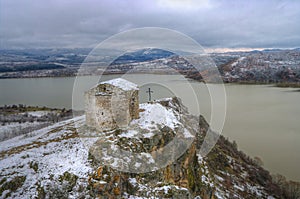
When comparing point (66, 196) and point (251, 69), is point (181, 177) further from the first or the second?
point (251, 69)

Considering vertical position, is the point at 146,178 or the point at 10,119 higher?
the point at 146,178

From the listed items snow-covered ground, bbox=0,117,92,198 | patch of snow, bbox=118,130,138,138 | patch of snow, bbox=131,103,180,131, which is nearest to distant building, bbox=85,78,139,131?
patch of snow, bbox=118,130,138,138

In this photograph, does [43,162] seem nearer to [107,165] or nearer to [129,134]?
[107,165]

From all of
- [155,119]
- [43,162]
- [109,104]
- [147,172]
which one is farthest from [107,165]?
[155,119]

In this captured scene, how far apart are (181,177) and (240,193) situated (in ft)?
24.8

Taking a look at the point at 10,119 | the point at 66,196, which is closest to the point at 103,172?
the point at 66,196

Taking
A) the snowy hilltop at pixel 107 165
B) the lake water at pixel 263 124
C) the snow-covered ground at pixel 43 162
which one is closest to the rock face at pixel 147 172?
the snowy hilltop at pixel 107 165

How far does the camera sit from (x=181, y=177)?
10.1 meters

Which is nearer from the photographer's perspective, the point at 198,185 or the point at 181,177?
the point at 181,177

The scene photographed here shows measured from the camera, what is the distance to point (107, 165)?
893 cm

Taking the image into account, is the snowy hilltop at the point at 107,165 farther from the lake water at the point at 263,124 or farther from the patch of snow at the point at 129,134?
the lake water at the point at 263,124

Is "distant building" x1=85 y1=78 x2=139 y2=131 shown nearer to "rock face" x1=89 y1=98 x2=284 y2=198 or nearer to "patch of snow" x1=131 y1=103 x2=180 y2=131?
"rock face" x1=89 y1=98 x2=284 y2=198

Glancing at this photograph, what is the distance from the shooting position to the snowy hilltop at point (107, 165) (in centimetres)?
826

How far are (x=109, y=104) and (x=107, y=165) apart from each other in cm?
305
